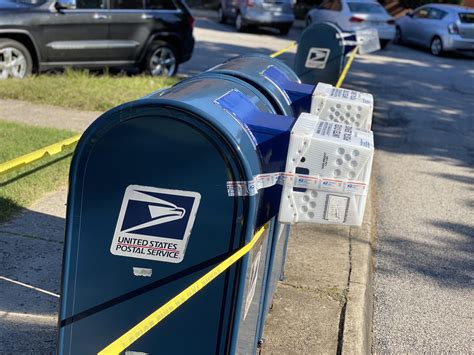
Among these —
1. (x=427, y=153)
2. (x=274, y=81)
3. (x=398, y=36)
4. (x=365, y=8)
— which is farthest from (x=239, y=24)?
(x=274, y=81)

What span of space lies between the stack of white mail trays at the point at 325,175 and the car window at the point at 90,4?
9.21m

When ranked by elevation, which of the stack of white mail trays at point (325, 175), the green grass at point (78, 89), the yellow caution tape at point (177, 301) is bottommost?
the green grass at point (78, 89)

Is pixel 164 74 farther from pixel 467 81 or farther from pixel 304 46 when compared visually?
Result: pixel 467 81

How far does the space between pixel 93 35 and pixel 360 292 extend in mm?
8118

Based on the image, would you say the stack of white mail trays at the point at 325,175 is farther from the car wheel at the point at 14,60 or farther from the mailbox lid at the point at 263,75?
the car wheel at the point at 14,60

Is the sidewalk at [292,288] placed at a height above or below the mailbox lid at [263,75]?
below

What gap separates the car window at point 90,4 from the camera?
39.5ft

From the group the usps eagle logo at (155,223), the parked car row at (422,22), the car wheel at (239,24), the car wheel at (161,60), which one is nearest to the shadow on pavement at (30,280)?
the usps eagle logo at (155,223)

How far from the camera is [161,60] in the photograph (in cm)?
1316

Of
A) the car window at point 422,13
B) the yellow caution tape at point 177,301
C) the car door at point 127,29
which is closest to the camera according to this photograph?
the yellow caution tape at point 177,301

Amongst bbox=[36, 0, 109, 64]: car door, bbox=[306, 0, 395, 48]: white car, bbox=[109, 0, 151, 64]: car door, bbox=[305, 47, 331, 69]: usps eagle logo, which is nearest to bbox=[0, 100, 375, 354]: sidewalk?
bbox=[305, 47, 331, 69]: usps eagle logo

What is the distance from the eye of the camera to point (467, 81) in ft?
55.1

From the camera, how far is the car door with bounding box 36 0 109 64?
1161 centimetres

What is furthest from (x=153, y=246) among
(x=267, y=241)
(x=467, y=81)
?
(x=467, y=81)
